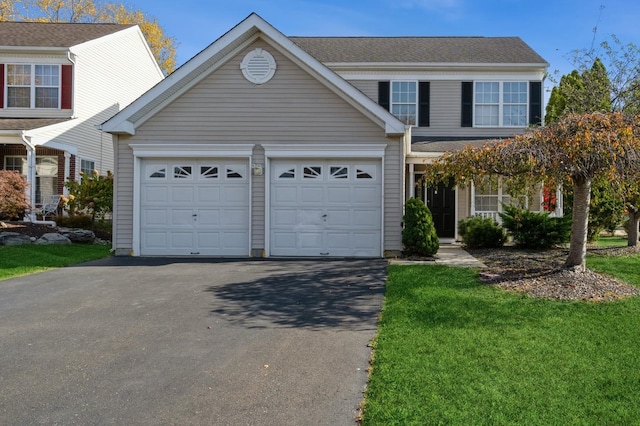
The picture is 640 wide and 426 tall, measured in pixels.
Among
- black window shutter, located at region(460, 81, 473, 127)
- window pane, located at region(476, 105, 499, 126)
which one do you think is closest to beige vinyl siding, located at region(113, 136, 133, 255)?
black window shutter, located at region(460, 81, 473, 127)

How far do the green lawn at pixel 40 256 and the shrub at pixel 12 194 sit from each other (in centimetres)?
228

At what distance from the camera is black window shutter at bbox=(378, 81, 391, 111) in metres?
17.1

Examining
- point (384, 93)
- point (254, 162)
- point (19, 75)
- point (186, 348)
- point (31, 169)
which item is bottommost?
point (186, 348)

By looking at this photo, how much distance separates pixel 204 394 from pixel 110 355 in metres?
1.54

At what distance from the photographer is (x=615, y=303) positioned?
6941 millimetres

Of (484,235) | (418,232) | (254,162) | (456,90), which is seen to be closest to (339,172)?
(254,162)

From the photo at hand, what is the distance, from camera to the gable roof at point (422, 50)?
17297mm

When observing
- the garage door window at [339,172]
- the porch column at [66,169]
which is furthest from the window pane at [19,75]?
the garage door window at [339,172]

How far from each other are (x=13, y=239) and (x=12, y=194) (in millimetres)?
2050

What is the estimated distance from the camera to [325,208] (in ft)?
39.9

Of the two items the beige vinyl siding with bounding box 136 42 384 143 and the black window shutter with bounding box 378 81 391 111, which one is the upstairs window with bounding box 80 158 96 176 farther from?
the black window shutter with bounding box 378 81 391 111

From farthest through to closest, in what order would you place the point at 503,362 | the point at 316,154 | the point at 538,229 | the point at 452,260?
1. the point at 538,229
2. the point at 316,154
3. the point at 452,260
4. the point at 503,362

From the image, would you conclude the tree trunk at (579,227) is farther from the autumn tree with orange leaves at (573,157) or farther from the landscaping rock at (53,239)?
the landscaping rock at (53,239)

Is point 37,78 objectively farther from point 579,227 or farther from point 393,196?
point 579,227
